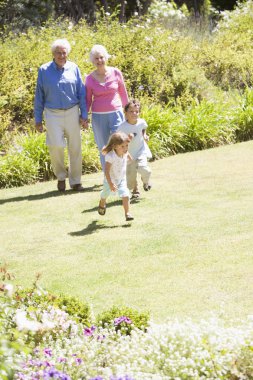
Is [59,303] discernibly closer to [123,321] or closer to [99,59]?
[123,321]

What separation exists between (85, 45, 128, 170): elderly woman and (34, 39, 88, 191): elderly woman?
0.18 meters

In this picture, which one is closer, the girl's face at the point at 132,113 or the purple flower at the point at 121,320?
the purple flower at the point at 121,320

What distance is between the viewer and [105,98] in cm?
1034

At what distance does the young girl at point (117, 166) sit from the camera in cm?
861

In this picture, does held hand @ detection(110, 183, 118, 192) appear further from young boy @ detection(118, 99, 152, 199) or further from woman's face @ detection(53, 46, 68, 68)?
woman's face @ detection(53, 46, 68, 68)

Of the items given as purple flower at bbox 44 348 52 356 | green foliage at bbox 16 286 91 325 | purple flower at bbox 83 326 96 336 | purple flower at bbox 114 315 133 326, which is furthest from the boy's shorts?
purple flower at bbox 44 348 52 356

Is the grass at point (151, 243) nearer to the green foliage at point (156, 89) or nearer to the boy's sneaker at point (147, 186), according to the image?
the boy's sneaker at point (147, 186)

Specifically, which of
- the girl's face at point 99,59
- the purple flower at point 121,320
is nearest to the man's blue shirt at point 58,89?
the girl's face at point 99,59

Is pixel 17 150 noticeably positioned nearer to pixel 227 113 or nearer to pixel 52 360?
pixel 227 113

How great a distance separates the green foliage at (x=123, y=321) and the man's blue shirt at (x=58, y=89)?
5646 mm

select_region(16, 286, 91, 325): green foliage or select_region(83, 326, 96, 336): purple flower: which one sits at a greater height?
select_region(83, 326, 96, 336): purple flower

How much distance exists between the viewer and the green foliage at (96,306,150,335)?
196 inches

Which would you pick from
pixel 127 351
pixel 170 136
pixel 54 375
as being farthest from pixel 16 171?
pixel 54 375

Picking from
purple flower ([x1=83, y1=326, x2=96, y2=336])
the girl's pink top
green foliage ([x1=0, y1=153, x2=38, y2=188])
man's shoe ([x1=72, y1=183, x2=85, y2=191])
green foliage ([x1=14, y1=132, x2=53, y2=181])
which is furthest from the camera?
green foliage ([x1=14, y1=132, x2=53, y2=181])
